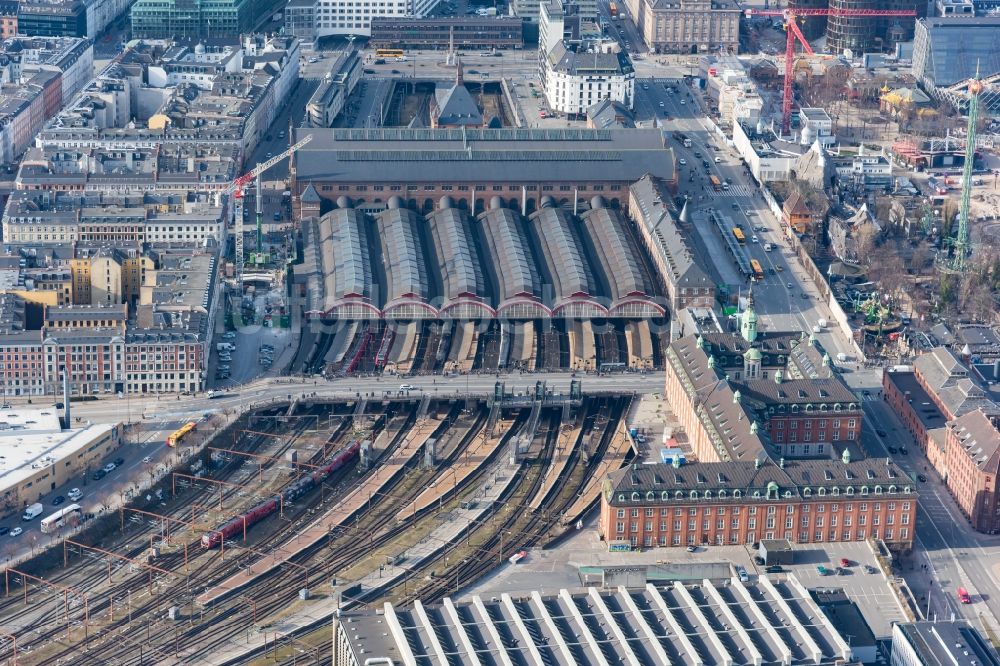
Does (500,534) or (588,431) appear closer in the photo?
(500,534)

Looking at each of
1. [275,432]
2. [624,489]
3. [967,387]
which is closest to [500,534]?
[624,489]

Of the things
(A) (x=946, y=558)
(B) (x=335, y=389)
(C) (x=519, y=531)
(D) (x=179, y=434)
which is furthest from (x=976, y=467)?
(D) (x=179, y=434)

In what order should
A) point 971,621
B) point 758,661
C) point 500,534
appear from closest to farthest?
point 758,661
point 971,621
point 500,534

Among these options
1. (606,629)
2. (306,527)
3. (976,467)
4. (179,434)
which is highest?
(976,467)

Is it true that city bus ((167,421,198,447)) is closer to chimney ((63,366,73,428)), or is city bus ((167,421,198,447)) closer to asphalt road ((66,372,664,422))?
asphalt road ((66,372,664,422))

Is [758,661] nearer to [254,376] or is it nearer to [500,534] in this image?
[500,534]

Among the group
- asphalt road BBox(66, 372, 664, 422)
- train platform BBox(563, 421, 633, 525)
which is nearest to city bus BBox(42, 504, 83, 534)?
asphalt road BBox(66, 372, 664, 422)

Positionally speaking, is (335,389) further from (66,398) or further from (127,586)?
(127,586)

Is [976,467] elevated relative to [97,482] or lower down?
elevated
